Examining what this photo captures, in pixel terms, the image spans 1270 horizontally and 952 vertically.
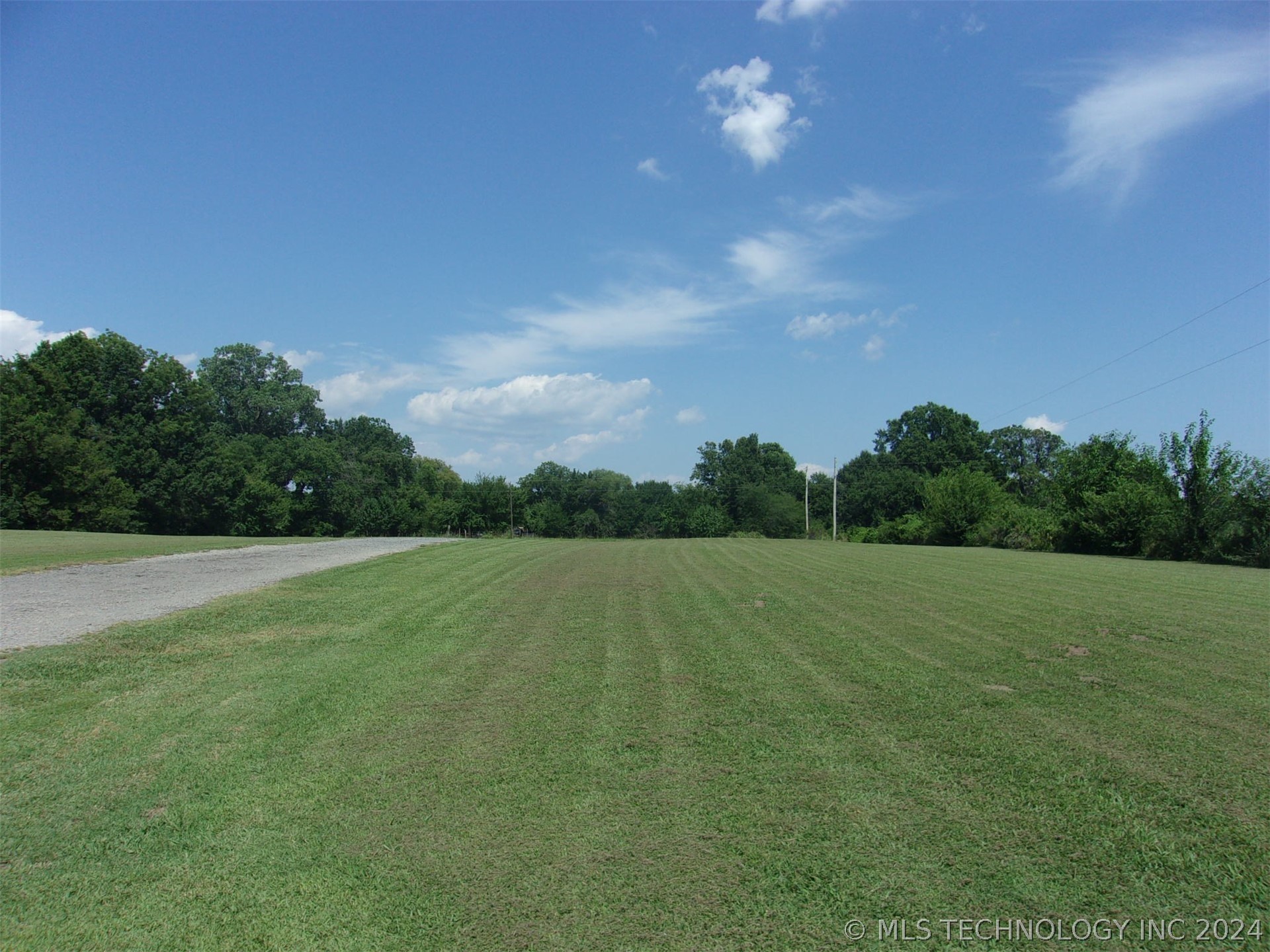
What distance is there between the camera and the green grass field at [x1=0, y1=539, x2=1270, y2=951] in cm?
304

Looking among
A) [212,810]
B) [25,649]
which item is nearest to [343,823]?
[212,810]

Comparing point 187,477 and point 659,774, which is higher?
point 187,477

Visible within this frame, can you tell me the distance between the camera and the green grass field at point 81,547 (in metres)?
17.1

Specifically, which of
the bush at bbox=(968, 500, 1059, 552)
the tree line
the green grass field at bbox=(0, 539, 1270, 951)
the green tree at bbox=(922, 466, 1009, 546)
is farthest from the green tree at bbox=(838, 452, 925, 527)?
the green grass field at bbox=(0, 539, 1270, 951)

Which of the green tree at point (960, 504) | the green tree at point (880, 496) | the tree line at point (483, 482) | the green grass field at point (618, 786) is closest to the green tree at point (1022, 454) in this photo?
the tree line at point (483, 482)

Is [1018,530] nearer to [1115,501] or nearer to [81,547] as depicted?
[1115,501]

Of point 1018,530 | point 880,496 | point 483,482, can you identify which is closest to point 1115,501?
point 1018,530

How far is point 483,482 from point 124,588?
64.4 metres

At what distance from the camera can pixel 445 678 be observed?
692 cm

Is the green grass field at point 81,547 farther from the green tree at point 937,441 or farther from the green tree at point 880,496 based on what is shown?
the green tree at point 937,441

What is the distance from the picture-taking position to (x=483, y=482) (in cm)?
7694

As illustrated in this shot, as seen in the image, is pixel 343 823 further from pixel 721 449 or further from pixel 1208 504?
pixel 721 449

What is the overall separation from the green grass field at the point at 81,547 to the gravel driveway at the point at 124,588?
836mm

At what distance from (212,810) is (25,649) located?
17.7 feet
